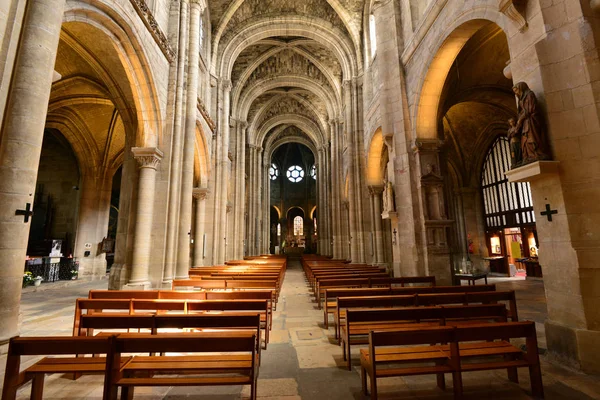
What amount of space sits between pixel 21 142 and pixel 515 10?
7126mm

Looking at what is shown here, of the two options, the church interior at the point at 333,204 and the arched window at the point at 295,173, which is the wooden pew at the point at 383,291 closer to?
the church interior at the point at 333,204

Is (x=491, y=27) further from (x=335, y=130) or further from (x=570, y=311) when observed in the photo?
(x=335, y=130)

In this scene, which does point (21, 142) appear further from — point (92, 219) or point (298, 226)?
point (298, 226)

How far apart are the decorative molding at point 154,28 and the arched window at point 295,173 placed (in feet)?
113

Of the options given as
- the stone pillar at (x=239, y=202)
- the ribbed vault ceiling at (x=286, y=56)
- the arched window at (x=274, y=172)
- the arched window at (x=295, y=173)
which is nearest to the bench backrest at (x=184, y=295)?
the ribbed vault ceiling at (x=286, y=56)

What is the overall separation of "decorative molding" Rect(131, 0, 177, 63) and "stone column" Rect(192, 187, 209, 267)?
649cm

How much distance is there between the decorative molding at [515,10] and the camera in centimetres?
452

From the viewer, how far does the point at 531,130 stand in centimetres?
416

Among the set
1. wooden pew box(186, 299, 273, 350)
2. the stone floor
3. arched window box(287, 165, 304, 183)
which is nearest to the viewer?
the stone floor

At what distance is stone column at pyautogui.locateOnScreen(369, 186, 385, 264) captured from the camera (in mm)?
14570

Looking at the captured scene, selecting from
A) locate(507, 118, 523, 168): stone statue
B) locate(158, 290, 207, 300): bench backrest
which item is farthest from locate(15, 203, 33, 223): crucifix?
locate(507, 118, 523, 168): stone statue

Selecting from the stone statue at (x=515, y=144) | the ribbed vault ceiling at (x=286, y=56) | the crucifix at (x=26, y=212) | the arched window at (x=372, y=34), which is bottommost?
the crucifix at (x=26, y=212)

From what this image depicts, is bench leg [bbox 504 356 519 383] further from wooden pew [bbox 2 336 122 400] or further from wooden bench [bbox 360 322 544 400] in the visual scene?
wooden pew [bbox 2 336 122 400]

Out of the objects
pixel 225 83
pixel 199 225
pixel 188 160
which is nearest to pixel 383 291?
Answer: pixel 188 160
